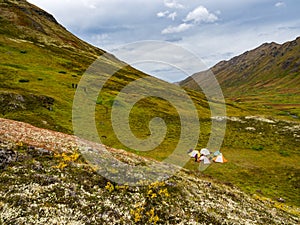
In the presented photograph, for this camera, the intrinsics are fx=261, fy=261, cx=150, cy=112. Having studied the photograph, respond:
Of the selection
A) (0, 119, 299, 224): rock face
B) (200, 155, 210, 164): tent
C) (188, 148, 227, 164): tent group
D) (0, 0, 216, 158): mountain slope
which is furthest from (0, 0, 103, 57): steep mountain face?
(0, 119, 299, 224): rock face

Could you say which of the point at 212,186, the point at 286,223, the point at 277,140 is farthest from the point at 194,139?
the point at 286,223

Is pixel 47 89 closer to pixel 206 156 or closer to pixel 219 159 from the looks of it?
pixel 206 156

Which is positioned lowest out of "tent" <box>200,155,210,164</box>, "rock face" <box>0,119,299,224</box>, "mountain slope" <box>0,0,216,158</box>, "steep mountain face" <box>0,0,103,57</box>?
"tent" <box>200,155,210,164</box>

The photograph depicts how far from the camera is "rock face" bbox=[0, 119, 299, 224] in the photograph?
1702 centimetres

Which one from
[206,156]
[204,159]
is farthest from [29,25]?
[204,159]

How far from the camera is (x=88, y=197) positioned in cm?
1922

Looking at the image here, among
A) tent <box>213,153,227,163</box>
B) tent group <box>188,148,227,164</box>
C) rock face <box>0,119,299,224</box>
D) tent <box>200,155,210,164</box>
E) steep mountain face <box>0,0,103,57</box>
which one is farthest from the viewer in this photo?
steep mountain face <box>0,0,103,57</box>

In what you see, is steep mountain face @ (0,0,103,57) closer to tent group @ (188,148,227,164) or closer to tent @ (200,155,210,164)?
tent group @ (188,148,227,164)

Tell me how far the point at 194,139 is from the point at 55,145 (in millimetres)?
41621

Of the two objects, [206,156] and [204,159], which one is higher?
[206,156]

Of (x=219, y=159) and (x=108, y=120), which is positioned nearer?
(x=219, y=159)

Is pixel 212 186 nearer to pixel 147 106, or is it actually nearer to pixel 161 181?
pixel 161 181

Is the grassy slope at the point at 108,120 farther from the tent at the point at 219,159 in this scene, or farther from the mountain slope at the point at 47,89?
the tent at the point at 219,159

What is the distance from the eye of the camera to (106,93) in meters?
87.4
